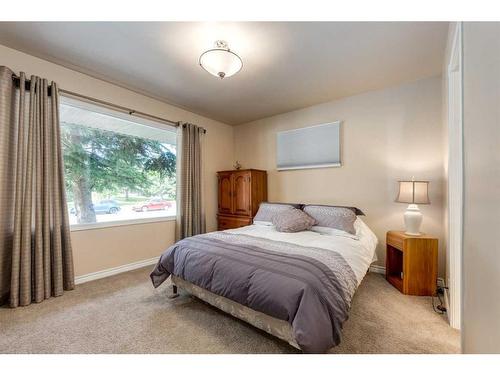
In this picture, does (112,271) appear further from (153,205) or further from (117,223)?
(153,205)

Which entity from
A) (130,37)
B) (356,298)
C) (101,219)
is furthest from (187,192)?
(356,298)

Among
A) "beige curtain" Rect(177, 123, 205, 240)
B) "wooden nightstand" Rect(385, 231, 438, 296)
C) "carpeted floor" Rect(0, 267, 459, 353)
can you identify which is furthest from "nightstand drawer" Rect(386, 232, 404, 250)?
"beige curtain" Rect(177, 123, 205, 240)

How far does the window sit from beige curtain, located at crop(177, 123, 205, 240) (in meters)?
0.19

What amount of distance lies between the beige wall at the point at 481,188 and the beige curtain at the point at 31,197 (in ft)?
10.9

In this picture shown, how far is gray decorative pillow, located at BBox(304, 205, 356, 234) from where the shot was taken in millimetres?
2596

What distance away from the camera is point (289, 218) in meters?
2.85

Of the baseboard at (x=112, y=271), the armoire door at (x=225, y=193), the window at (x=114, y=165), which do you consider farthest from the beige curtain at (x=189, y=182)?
the baseboard at (x=112, y=271)

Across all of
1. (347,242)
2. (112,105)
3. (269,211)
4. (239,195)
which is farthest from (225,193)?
(347,242)

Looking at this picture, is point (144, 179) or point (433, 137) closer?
point (433, 137)

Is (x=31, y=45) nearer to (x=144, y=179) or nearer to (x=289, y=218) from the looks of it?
(x=144, y=179)

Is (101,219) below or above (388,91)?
below

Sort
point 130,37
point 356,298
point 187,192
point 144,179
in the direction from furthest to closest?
1. point 187,192
2. point 144,179
3. point 356,298
4. point 130,37

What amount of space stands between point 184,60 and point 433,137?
311 centimetres

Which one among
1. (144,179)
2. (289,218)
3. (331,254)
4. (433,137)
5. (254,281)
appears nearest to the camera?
(254,281)
